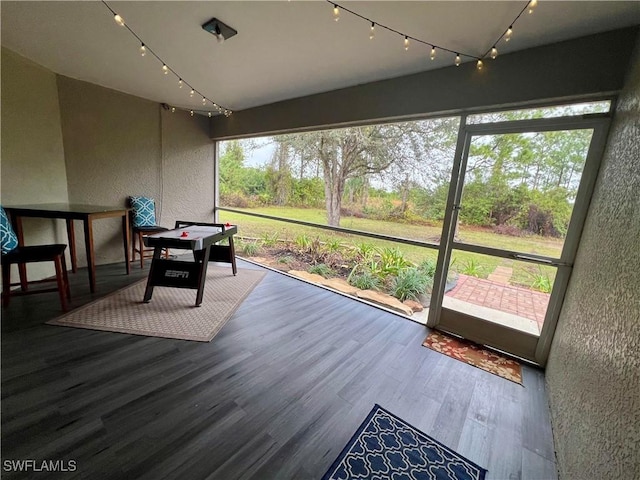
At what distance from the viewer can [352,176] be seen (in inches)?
181

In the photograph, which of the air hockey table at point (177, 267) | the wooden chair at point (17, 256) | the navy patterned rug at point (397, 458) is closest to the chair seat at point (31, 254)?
the wooden chair at point (17, 256)

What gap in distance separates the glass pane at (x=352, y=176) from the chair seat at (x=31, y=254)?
2.84 m

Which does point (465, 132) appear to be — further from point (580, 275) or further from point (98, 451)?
point (98, 451)

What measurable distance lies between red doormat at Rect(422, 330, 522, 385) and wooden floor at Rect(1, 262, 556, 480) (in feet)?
0.30

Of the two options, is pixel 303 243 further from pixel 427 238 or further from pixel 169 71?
pixel 169 71

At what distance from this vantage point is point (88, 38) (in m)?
2.16

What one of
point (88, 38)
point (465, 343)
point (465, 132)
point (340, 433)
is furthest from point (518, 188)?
point (88, 38)

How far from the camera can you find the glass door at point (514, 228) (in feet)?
6.18

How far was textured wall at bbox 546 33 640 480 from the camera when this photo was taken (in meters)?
0.93

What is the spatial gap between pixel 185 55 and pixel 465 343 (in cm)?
376

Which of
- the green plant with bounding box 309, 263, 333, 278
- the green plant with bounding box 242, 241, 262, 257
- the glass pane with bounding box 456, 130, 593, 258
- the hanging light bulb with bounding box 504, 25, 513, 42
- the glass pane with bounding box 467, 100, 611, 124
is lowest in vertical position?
the green plant with bounding box 309, 263, 333, 278

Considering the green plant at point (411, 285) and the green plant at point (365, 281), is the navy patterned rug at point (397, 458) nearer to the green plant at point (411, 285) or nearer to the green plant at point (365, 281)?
the green plant at point (411, 285)

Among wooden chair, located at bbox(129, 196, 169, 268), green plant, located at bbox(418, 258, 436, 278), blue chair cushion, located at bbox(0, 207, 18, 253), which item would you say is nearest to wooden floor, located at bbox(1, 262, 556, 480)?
blue chair cushion, located at bbox(0, 207, 18, 253)

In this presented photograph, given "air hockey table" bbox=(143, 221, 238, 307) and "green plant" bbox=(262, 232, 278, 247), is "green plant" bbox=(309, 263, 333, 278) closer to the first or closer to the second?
"green plant" bbox=(262, 232, 278, 247)
